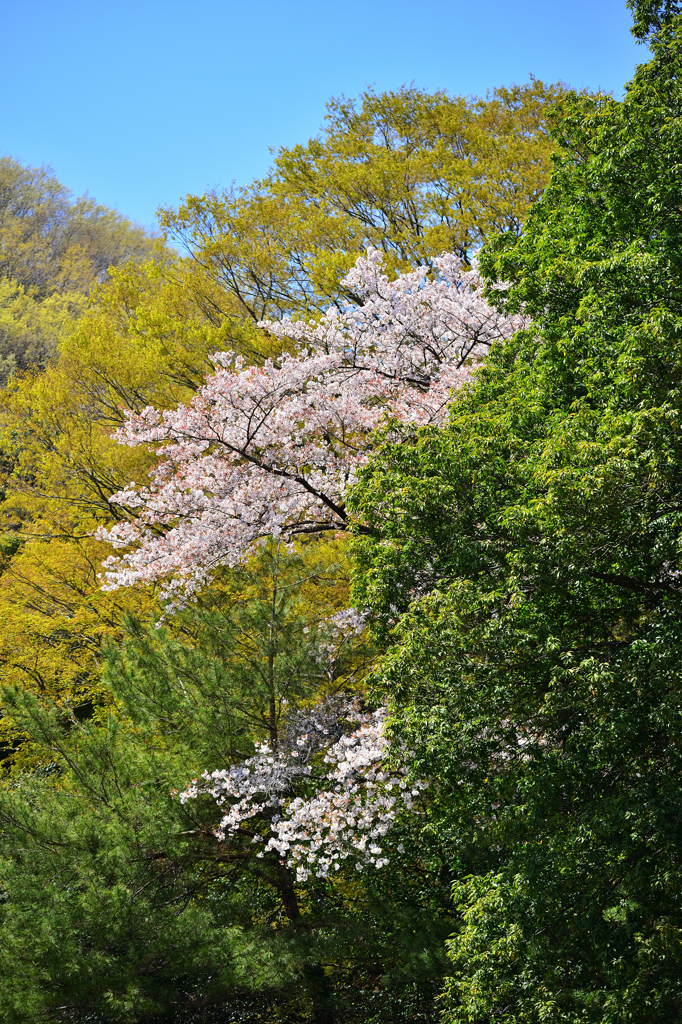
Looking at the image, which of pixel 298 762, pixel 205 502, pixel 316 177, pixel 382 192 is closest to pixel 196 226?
pixel 316 177

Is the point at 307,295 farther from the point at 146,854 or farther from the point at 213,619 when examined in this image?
the point at 146,854

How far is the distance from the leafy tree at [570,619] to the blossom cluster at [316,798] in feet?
2.74

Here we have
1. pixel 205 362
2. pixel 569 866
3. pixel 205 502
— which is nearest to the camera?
pixel 569 866

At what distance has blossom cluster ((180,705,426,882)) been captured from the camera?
28.6 feet

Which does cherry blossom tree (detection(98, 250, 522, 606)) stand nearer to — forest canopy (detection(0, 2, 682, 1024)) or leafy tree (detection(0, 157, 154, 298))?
Result: forest canopy (detection(0, 2, 682, 1024))

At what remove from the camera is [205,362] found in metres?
18.1

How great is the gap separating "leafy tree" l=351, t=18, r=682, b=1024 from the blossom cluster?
2.74 ft

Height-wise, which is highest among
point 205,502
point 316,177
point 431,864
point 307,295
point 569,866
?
point 316,177

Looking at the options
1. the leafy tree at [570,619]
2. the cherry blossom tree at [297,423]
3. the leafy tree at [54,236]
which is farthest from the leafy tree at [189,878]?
the leafy tree at [54,236]

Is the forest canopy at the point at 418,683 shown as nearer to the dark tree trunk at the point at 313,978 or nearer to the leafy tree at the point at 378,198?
the dark tree trunk at the point at 313,978

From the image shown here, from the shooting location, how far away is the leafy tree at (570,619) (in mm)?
6250

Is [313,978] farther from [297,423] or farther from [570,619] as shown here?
[297,423]

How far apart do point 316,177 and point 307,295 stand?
2.80 meters

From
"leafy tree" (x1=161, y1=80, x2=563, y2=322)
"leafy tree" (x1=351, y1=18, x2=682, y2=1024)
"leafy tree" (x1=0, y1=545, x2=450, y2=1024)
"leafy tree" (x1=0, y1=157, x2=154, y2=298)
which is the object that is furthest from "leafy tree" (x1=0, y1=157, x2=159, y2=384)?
"leafy tree" (x1=351, y1=18, x2=682, y2=1024)
